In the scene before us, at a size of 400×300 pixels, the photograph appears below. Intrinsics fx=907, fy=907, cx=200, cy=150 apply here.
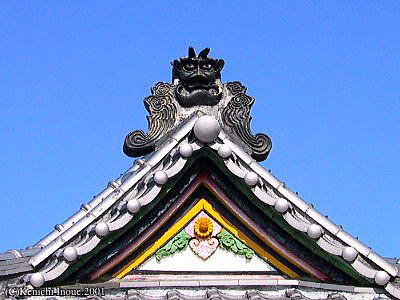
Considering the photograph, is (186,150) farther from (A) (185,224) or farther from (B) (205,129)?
(A) (185,224)

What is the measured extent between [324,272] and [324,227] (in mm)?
590

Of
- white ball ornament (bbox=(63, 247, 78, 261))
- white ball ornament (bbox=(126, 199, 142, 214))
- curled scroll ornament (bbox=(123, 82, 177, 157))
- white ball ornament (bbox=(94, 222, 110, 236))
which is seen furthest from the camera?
curled scroll ornament (bbox=(123, 82, 177, 157))

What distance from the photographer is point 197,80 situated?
14.0 m

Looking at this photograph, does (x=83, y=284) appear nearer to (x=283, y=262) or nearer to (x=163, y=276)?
(x=163, y=276)

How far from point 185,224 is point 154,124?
7.85ft

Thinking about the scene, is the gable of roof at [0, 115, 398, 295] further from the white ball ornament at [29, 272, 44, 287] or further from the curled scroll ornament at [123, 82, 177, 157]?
the curled scroll ornament at [123, 82, 177, 157]

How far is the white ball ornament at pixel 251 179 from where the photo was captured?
37.7 feet

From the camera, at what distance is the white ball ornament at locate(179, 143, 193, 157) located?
37.4ft

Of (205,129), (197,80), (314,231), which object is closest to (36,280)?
(205,129)

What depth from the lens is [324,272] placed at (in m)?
11.9

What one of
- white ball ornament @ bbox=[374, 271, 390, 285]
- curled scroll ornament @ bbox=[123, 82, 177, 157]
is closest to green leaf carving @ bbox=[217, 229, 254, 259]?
white ball ornament @ bbox=[374, 271, 390, 285]

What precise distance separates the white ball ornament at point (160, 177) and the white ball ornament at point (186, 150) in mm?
350

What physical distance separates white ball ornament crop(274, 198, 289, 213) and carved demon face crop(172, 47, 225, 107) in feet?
9.80

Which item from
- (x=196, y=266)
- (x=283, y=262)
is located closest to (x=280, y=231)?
(x=283, y=262)
